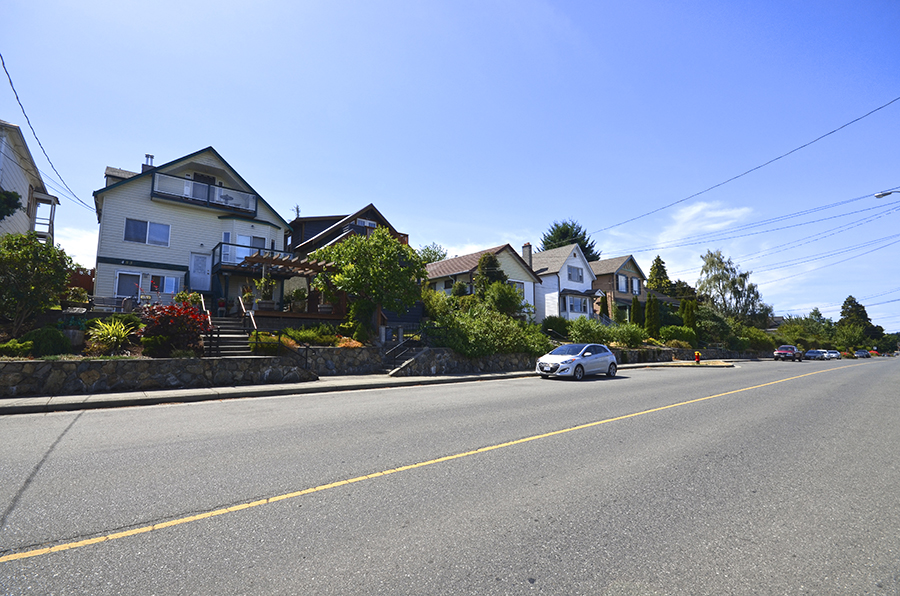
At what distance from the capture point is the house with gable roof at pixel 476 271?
38.1 meters

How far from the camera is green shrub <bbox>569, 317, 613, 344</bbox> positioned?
29859 mm

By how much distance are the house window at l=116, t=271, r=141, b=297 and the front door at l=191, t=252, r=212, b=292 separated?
254 centimetres

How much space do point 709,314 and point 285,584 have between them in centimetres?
4921

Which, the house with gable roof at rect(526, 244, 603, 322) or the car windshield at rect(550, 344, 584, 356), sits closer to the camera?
the car windshield at rect(550, 344, 584, 356)

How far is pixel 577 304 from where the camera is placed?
44625 millimetres

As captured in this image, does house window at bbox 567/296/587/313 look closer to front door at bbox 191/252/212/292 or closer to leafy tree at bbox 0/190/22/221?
front door at bbox 191/252/212/292

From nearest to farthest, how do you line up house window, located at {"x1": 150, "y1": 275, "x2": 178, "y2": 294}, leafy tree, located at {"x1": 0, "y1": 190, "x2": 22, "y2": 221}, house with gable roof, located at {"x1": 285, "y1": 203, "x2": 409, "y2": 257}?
1. leafy tree, located at {"x1": 0, "y1": 190, "x2": 22, "y2": 221}
2. house window, located at {"x1": 150, "y1": 275, "x2": 178, "y2": 294}
3. house with gable roof, located at {"x1": 285, "y1": 203, "x2": 409, "y2": 257}

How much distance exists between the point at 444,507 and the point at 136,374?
11.5 m

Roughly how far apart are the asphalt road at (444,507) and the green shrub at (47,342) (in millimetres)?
4842

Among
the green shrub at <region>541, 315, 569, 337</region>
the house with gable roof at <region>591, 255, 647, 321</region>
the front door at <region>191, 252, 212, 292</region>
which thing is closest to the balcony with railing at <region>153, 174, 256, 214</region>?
the front door at <region>191, 252, 212, 292</region>

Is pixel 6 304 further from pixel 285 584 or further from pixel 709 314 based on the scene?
pixel 709 314

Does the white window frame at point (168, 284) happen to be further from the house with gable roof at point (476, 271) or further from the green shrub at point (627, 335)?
the green shrub at point (627, 335)

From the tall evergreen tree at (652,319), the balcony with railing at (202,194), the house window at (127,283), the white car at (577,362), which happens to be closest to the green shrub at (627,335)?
the tall evergreen tree at (652,319)

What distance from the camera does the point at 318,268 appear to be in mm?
21578
